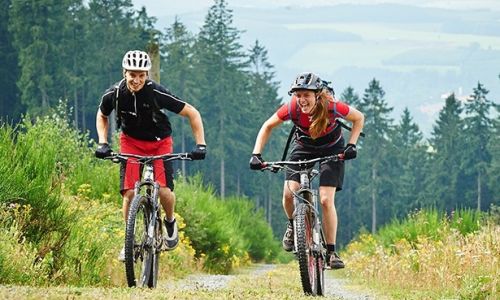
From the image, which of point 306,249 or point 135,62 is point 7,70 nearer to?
point 135,62

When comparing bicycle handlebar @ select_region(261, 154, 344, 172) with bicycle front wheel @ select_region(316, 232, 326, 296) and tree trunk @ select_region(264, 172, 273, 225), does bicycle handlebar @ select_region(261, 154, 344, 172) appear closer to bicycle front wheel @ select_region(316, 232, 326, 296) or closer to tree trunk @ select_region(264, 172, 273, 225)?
bicycle front wheel @ select_region(316, 232, 326, 296)

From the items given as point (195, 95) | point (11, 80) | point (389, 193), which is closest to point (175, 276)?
point (11, 80)

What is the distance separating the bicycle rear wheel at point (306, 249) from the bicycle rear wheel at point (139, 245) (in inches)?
53.7

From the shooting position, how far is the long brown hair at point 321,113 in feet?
36.0

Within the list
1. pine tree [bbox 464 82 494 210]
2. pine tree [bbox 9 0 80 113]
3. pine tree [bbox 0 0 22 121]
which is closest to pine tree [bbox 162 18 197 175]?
pine tree [bbox 9 0 80 113]

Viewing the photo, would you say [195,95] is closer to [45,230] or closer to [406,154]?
[406,154]

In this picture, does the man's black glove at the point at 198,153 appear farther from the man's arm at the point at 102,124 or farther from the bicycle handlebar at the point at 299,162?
the man's arm at the point at 102,124

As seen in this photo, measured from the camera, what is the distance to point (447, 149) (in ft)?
403

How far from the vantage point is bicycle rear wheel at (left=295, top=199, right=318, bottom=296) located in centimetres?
1060

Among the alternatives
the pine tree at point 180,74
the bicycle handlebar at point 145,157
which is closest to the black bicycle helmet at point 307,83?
the bicycle handlebar at point 145,157

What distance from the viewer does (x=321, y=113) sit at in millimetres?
11016

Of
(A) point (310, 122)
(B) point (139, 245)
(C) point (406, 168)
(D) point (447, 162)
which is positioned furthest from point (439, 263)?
(C) point (406, 168)

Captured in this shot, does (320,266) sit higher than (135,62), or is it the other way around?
(135,62)

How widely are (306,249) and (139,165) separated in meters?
1.68
